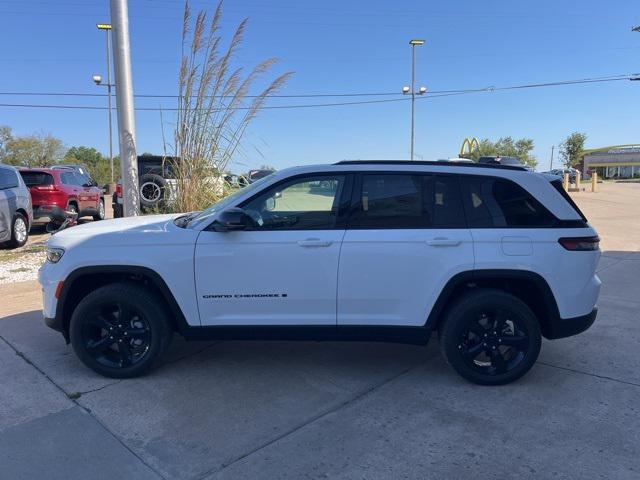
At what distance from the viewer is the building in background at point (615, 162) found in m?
77.9

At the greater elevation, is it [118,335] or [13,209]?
[13,209]

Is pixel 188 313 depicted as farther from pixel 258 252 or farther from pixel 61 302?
pixel 61 302

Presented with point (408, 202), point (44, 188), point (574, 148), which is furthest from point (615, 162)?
point (408, 202)

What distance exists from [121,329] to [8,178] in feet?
23.6

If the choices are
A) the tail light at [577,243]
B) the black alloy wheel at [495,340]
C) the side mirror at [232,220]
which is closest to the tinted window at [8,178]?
the side mirror at [232,220]

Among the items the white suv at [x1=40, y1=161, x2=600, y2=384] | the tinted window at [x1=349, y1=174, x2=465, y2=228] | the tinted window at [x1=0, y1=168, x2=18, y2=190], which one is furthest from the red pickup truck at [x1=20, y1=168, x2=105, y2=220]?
the tinted window at [x1=349, y1=174, x2=465, y2=228]

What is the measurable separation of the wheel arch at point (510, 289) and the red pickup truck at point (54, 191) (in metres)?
10.0

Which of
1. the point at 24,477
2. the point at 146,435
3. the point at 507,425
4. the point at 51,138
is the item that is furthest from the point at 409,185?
the point at 51,138

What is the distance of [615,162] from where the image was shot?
259 feet

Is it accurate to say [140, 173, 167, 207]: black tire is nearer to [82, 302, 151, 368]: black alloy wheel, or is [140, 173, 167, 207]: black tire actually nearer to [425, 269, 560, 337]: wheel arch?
[82, 302, 151, 368]: black alloy wheel

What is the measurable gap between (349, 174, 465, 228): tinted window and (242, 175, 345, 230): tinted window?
0.21 m

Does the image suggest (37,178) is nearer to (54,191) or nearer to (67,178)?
(54,191)

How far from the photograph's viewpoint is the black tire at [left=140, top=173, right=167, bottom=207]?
26.3 ft

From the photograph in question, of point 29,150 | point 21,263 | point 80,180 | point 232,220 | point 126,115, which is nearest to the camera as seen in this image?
point 232,220
